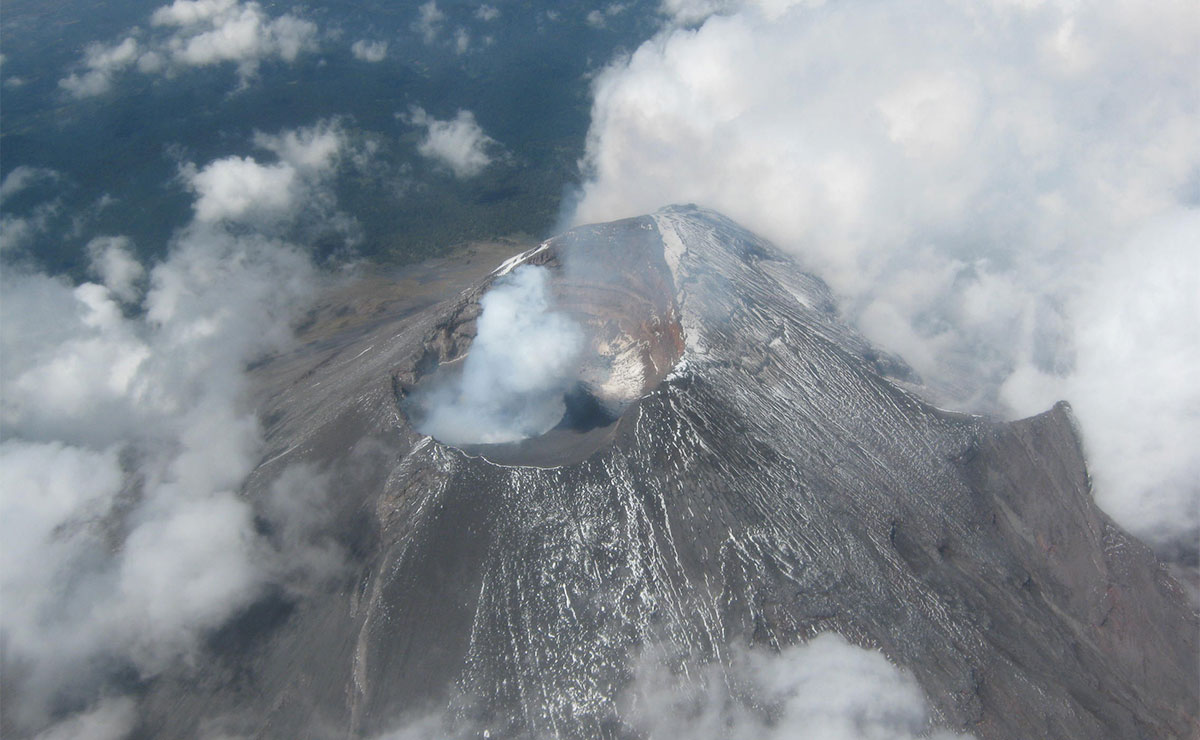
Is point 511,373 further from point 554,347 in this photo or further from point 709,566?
point 709,566

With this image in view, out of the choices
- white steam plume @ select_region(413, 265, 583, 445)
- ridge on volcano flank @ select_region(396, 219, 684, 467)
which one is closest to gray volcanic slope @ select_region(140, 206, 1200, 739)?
ridge on volcano flank @ select_region(396, 219, 684, 467)

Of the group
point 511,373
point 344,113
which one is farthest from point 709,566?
point 344,113

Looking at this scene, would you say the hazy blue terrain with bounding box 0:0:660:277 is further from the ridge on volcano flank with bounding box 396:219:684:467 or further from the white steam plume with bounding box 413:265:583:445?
the white steam plume with bounding box 413:265:583:445

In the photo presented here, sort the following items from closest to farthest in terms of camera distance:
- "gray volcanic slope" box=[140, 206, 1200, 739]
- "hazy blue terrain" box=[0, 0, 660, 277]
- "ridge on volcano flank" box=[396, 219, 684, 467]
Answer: "gray volcanic slope" box=[140, 206, 1200, 739]
"ridge on volcano flank" box=[396, 219, 684, 467]
"hazy blue terrain" box=[0, 0, 660, 277]

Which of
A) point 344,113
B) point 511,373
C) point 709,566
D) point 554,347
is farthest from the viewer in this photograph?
point 344,113

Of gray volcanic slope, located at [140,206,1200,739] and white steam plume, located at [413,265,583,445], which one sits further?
white steam plume, located at [413,265,583,445]

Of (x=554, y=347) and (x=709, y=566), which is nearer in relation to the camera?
(x=709, y=566)

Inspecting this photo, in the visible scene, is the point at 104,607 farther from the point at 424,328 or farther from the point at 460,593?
the point at 424,328

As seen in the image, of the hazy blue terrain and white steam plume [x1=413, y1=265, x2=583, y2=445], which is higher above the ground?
white steam plume [x1=413, y1=265, x2=583, y2=445]
